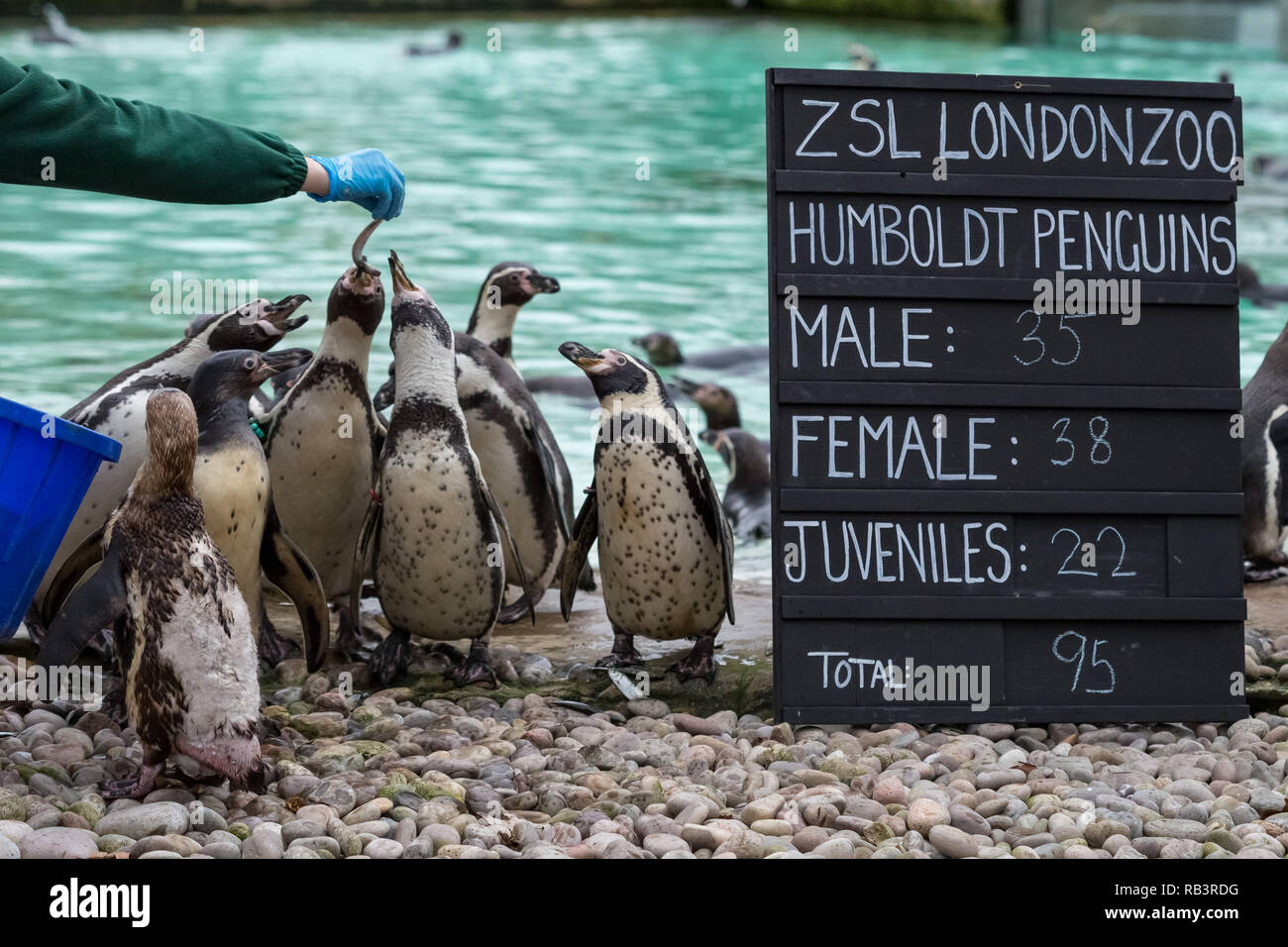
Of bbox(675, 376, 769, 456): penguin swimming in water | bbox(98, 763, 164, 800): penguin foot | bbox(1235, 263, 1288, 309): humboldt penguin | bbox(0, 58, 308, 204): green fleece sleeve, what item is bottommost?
bbox(98, 763, 164, 800): penguin foot

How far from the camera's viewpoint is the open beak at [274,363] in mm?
3590

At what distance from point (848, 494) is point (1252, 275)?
7.46 m

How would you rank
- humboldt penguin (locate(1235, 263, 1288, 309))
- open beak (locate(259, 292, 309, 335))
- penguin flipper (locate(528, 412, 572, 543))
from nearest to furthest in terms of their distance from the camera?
open beak (locate(259, 292, 309, 335)), penguin flipper (locate(528, 412, 572, 543)), humboldt penguin (locate(1235, 263, 1288, 309))

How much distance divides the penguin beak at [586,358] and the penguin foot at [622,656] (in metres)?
0.66

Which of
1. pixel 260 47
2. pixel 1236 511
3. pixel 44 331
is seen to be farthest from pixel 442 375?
pixel 260 47

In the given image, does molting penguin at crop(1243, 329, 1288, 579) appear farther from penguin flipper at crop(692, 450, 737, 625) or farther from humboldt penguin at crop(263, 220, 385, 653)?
humboldt penguin at crop(263, 220, 385, 653)

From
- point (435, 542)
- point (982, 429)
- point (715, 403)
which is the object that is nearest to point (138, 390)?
point (435, 542)

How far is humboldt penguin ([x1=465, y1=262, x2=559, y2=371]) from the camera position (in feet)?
16.4

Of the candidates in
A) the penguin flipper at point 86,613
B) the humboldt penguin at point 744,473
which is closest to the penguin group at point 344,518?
the penguin flipper at point 86,613

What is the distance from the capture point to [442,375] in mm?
3939

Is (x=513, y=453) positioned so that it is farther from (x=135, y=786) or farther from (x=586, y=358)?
(x=135, y=786)

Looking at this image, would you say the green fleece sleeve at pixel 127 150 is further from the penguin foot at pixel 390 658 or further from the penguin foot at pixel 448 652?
the penguin foot at pixel 448 652

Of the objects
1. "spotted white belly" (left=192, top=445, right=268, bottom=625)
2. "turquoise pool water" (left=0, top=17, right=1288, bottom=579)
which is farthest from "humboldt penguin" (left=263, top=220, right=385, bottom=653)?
"turquoise pool water" (left=0, top=17, right=1288, bottom=579)
